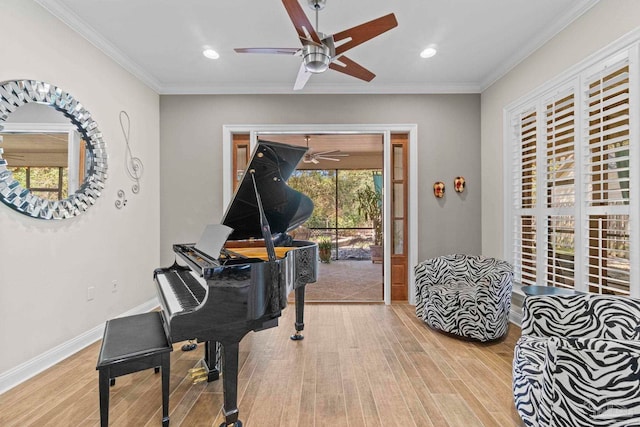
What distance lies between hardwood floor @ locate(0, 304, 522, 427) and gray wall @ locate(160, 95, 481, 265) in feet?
5.73

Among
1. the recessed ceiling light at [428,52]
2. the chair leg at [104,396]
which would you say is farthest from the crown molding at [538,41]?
the chair leg at [104,396]

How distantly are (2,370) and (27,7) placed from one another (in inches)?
106

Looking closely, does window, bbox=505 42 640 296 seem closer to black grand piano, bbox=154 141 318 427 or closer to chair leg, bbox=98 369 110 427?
black grand piano, bbox=154 141 318 427

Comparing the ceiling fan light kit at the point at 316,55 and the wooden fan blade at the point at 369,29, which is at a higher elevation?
the wooden fan blade at the point at 369,29

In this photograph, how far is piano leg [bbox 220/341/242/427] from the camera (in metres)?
1.72

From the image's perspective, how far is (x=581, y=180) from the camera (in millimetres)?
2695

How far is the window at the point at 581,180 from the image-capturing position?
231 centimetres

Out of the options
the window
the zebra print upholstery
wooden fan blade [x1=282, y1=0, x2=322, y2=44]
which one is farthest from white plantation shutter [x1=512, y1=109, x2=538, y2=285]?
wooden fan blade [x1=282, y1=0, x2=322, y2=44]

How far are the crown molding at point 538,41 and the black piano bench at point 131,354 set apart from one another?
4.01 metres

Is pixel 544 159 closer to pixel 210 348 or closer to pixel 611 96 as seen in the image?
pixel 611 96

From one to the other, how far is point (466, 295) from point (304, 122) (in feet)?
9.49

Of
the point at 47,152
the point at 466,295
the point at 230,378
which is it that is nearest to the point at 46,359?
the point at 47,152

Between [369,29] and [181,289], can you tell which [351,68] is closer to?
[369,29]

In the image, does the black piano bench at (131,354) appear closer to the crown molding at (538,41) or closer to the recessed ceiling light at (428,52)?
the recessed ceiling light at (428,52)
